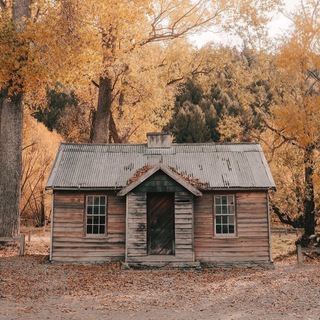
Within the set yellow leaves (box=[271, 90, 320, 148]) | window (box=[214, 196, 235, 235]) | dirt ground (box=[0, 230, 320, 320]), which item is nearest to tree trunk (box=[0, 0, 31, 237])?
dirt ground (box=[0, 230, 320, 320])

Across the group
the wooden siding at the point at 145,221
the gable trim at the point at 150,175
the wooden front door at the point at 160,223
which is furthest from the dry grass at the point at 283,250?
the gable trim at the point at 150,175

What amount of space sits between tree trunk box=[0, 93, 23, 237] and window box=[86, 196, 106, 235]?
4.39m

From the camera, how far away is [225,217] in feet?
56.6

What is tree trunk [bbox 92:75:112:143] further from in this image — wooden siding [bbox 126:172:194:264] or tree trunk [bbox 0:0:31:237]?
wooden siding [bbox 126:172:194:264]

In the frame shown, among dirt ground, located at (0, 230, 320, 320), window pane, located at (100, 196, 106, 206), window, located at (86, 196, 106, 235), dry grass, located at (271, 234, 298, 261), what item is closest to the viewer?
dirt ground, located at (0, 230, 320, 320)

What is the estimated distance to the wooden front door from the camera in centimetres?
1697

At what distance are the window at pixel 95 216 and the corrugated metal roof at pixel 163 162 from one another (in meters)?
0.91

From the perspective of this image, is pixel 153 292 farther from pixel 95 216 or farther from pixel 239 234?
pixel 239 234

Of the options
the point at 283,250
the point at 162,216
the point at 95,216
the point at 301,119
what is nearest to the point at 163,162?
the point at 162,216

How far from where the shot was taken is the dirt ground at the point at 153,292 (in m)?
9.87

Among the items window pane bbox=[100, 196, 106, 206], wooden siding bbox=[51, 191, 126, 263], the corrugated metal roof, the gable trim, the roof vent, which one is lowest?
wooden siding bbox=[51, 191, 126, 263]

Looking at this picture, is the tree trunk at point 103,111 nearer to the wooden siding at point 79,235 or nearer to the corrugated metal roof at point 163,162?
the corrugated metal roof at point 163,162

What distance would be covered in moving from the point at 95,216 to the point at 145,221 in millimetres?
2408

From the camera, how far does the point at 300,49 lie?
67.9 feet
